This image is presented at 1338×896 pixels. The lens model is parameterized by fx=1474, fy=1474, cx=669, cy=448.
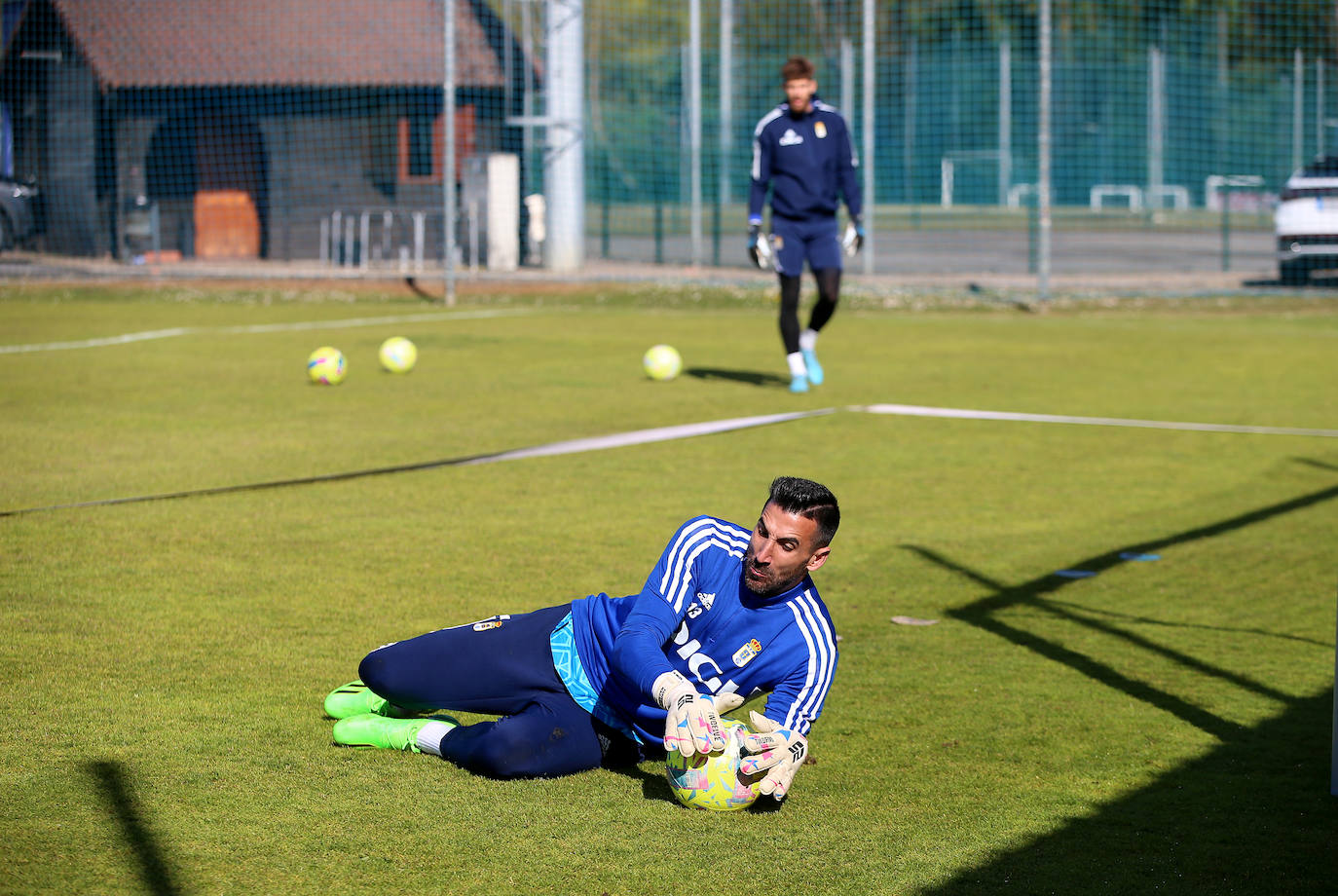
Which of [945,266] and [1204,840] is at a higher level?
[945,266]

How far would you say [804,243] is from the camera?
12719mm

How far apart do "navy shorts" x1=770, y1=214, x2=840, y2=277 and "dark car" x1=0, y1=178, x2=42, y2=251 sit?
18.4 m

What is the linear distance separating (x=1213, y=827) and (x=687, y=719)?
150 centimetres

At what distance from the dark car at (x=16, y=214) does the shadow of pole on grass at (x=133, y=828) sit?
24.4 m

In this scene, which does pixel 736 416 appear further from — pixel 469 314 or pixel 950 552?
pixel 469 314

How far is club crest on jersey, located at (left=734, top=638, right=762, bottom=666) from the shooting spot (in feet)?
13.5

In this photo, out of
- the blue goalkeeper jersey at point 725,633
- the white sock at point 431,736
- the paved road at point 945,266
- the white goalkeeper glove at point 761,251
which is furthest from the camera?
the paved road at point 945,266

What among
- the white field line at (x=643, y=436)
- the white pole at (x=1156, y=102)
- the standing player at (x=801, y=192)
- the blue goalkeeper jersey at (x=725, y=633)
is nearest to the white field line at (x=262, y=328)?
the standing player at (x=801, y=192)

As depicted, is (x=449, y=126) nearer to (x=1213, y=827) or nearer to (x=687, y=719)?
(x=687, y=719)

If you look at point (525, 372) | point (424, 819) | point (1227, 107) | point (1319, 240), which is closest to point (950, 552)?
point (424, 819)

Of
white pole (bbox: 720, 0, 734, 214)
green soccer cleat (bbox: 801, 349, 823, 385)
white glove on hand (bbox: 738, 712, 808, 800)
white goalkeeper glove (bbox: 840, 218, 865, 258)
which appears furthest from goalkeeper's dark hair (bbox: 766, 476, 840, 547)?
white pole (bbox: 720, 0, 734, 214)

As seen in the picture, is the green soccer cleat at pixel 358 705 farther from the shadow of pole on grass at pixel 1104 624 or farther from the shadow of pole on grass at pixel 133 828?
the shadow of pole on grass at pixel 1104 624

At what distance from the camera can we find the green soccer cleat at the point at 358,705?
15.2 feet

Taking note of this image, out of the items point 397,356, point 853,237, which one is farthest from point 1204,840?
point 397,356
